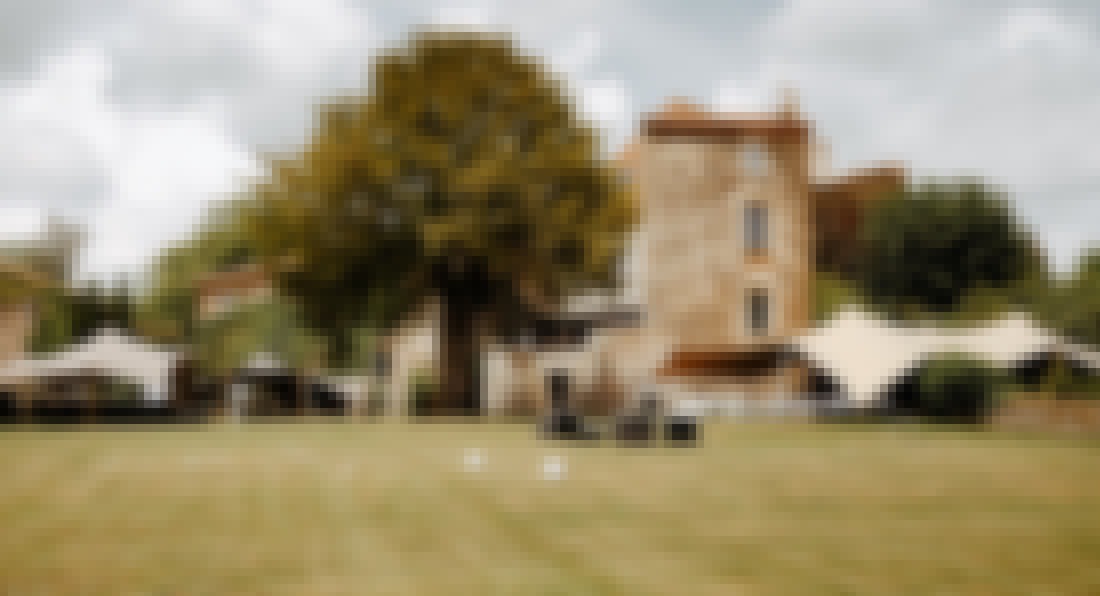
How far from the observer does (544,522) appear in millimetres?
14930

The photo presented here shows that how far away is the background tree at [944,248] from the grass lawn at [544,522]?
116 feet

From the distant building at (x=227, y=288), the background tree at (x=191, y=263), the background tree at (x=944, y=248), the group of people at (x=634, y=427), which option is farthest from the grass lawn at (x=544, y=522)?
the distant building at (x=227, y=288)

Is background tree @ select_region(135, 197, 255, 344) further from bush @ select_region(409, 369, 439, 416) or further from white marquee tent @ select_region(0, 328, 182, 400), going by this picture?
bush @ select_region(409, 369, 439, 416)

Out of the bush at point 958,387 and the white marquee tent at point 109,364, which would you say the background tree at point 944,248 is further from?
the white marquee tent at point 109,364

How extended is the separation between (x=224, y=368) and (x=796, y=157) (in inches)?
969

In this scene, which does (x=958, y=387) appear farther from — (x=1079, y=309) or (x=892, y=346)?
(x=1079, y=309)

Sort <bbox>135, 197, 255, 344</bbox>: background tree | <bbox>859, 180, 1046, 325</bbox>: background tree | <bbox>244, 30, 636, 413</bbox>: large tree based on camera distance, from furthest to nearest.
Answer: <bbox>135, 197, 255, 344</bbox>: background tree, <bbox>859, 180, 1046, 325</bbox>: background tree, <bbox>244, 30, 636, 413</bbox>: large tree

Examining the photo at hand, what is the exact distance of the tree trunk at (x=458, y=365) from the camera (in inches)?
1724

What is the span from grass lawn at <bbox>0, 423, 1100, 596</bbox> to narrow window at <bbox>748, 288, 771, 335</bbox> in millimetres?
24871

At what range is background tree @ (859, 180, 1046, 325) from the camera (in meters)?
61.5

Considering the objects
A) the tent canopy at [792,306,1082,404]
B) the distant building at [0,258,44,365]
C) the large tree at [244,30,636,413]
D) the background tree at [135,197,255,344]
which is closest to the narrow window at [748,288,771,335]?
the tent canopy at [792,306,1082,404]

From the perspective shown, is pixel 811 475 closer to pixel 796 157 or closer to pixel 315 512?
pixel 315 512

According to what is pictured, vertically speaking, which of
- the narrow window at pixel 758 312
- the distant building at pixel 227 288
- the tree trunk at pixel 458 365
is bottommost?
the tree trunk at pixel 458 365

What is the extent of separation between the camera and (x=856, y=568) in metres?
11.7
